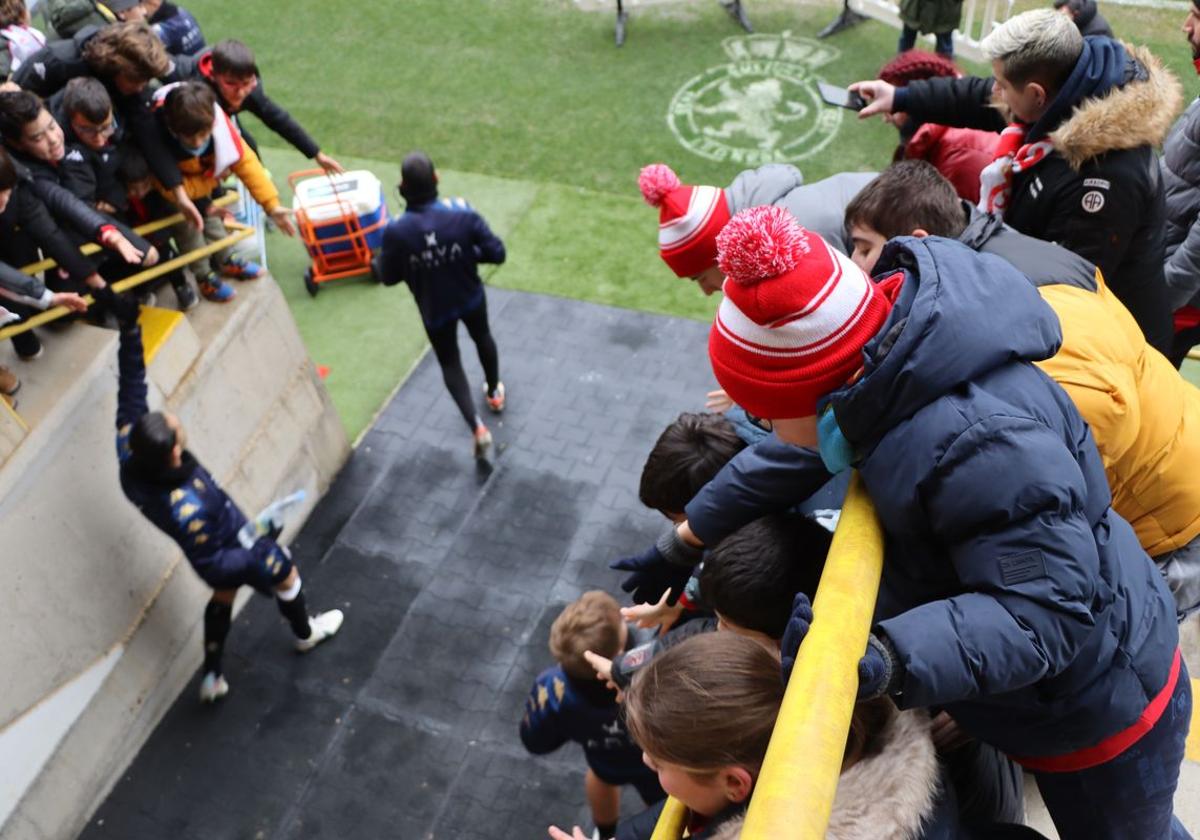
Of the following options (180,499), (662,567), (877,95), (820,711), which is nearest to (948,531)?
(820,711)

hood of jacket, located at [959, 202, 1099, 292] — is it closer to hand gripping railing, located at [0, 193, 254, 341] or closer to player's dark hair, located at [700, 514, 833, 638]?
player's dark hair, located at [700, 514, 833, 638]

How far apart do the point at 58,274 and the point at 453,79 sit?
19.5 feet

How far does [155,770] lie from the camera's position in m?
5.08

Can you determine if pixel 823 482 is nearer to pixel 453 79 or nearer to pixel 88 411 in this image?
pixel 88 411

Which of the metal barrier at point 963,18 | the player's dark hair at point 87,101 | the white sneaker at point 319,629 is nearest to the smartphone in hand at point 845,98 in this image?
the player's dark hair at point 87,101

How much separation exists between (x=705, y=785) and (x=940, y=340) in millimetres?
933

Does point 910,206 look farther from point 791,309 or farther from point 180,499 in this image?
point 180,499

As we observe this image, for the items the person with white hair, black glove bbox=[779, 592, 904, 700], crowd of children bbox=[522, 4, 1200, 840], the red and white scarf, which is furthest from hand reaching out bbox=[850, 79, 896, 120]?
black glove bbox=[779, 592, 904, 700]

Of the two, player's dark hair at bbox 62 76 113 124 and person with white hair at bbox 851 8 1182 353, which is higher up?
person with white hair at bbox 851 8 1182 353

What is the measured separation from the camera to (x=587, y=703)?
3613mm

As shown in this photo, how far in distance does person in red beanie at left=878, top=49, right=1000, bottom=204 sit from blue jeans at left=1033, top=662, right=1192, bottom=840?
2.67 m

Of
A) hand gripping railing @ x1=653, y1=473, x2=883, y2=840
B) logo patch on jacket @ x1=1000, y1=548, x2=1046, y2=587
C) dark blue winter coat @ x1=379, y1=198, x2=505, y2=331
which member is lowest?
dark blue winter coat @ x1=379, y1=198, x2=505, y2=331

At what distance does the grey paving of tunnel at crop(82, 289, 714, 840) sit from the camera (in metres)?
4.82

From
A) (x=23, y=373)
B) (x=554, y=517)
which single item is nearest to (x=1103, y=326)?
(x=554, y=517)
